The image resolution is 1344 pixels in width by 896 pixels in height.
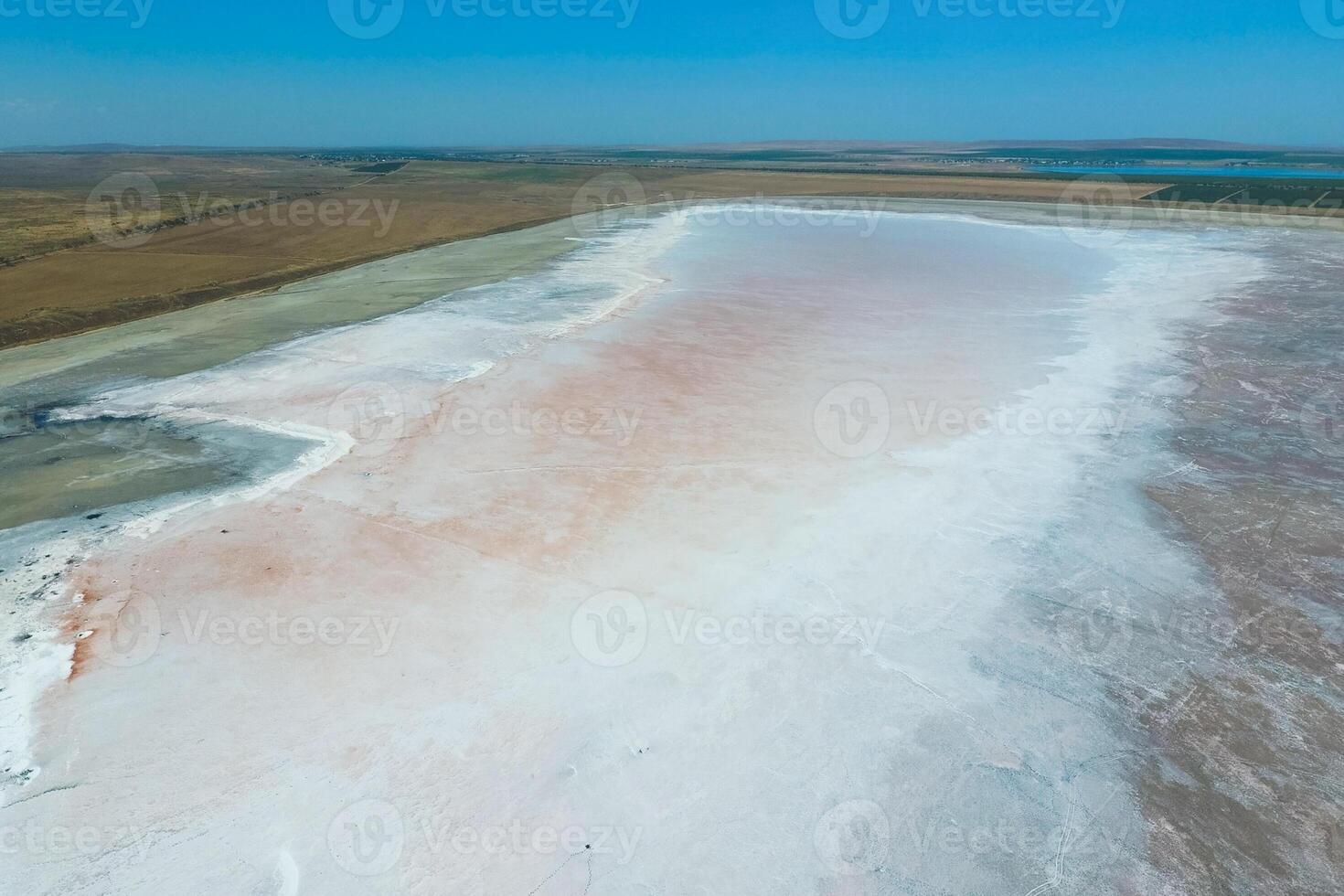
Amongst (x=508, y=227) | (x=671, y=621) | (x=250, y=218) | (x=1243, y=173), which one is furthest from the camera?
(x=1243, y=173)

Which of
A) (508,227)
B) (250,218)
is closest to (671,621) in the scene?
(508,227)

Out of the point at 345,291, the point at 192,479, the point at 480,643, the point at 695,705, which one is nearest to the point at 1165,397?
the point at 695,705

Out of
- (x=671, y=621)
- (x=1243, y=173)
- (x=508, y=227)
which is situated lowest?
(x=1243, y=173)

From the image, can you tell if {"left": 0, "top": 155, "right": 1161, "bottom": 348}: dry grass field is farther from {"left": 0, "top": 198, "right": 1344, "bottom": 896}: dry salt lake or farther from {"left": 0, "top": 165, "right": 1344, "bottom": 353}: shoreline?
{"left": 0, "top": 198, "right": 1344, "bottom": 896}: dry salt lake

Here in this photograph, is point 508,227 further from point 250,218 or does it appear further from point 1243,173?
point 1243,173

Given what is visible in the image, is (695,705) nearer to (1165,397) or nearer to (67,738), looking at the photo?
(67,738)

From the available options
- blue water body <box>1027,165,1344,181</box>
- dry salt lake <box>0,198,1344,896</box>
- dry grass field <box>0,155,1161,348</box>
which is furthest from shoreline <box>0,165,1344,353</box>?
blue water body <box>1027,165,1344,181</box>

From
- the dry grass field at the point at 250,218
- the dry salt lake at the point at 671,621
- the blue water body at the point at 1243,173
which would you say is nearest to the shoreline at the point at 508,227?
the dry grass field at the point at 250,218

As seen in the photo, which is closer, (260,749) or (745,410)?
(260,749)

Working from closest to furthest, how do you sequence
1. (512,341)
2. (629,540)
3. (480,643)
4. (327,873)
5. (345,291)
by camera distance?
1. (327,873)
2. (480,643)
3. (629,540)
4. (512,341)
5. (345,291)
